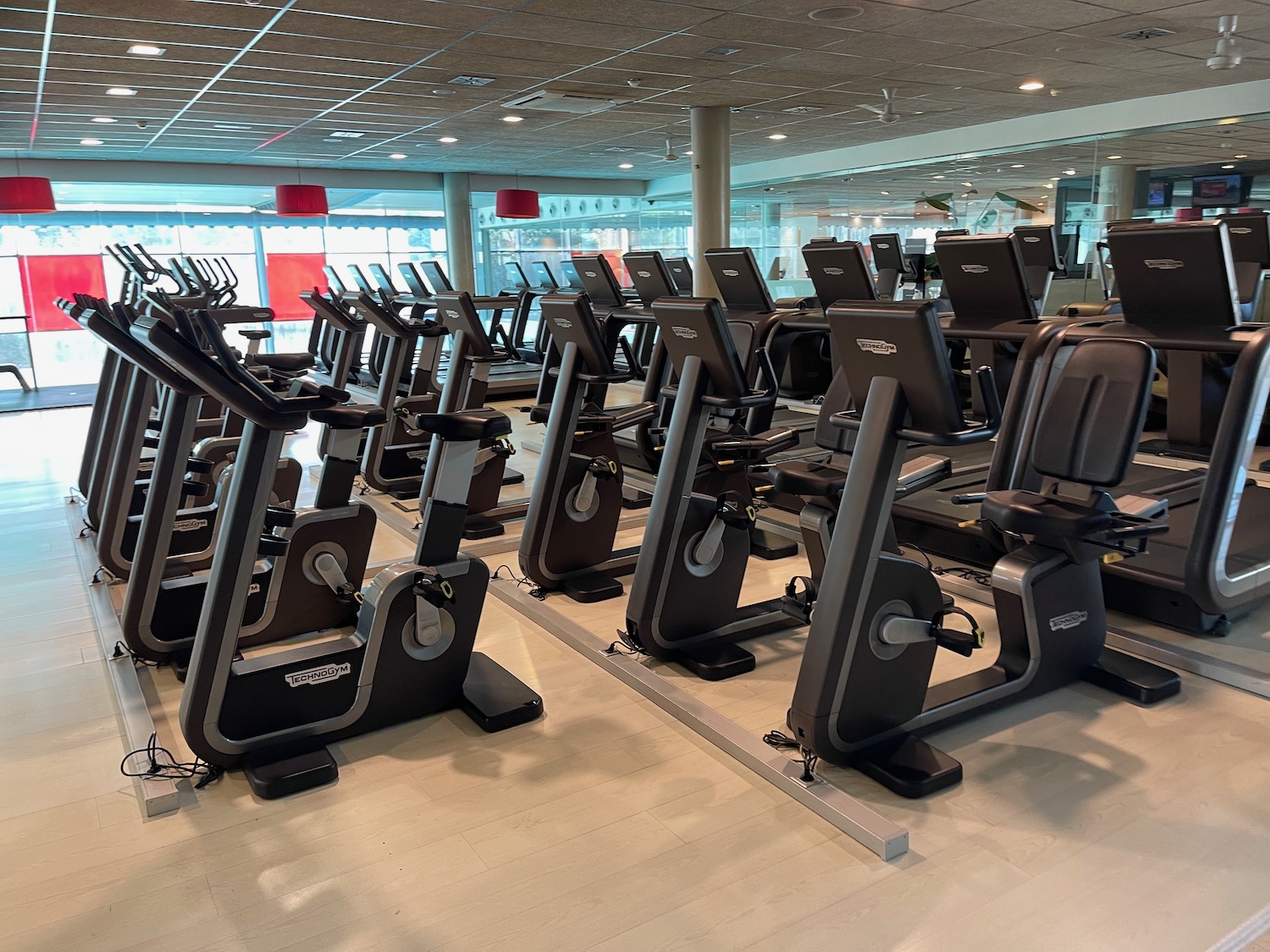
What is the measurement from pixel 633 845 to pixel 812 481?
46.7 inches

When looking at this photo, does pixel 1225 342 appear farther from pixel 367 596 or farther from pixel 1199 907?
pixel 367 596

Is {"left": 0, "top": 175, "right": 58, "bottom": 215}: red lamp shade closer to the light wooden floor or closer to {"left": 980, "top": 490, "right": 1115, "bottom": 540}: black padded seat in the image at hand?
the light wooden floor

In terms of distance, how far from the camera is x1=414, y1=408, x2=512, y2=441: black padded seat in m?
2.68

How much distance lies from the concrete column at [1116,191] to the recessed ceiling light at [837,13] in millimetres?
5686

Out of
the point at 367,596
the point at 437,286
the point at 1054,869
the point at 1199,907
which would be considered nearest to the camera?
the point at 1199,907

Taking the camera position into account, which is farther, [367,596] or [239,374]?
[367,596]

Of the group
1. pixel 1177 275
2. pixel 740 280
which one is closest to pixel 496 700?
pixel 740 280

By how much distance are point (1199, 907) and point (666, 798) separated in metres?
1.23

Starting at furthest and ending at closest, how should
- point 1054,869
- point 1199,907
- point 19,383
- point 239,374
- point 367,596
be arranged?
Result: point 19,383
point 367,596
point 239,374
point 1054,869
point 1199,907

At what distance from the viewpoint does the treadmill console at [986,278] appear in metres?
3.92

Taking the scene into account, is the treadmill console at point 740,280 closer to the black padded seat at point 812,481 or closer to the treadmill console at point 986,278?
the treadmill console at point 986,278

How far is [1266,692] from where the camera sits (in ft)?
9.59

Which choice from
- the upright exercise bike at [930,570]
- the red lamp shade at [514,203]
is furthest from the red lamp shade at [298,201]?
the upright exercise bike at [930,570]

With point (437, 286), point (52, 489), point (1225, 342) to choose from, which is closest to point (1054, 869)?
point (1225, 342)
